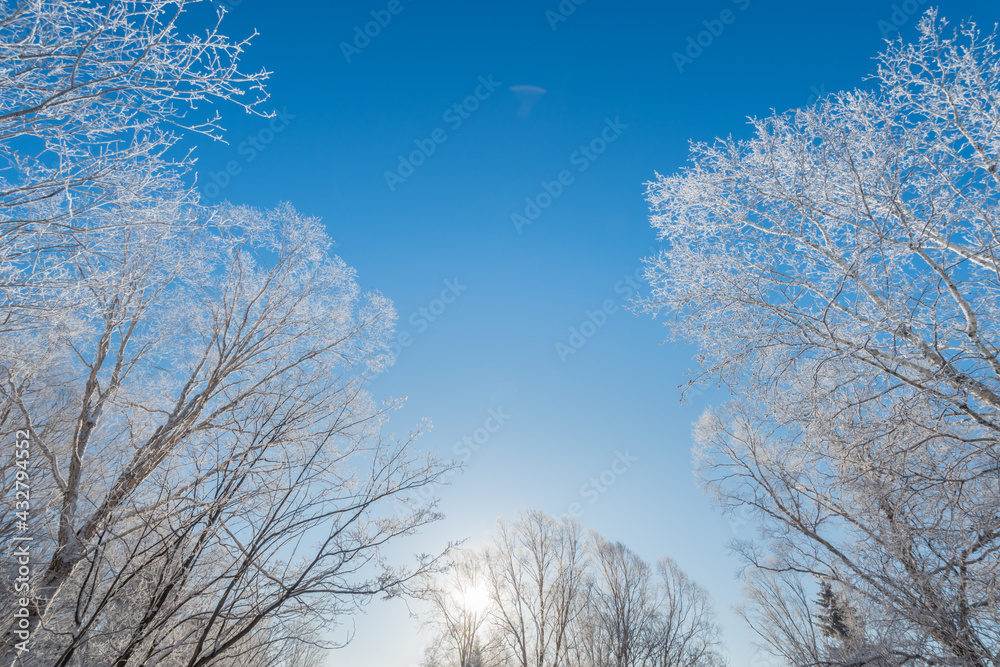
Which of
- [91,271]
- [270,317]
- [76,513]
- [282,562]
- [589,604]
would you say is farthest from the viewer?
[589,604]

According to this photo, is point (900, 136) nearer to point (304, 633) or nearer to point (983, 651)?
point (983, 651)

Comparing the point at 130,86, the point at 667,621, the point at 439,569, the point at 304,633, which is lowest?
the point at 667,621

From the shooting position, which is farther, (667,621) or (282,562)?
(667,621)

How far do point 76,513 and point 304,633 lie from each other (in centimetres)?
297

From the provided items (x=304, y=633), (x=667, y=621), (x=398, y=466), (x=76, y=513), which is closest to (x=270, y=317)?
(x=76, y=513)

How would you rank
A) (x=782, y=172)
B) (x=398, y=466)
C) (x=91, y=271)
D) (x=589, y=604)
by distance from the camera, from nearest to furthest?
(x=398, y=466), (x=91, y=271), (x=782, y=172), (x=589, y=604)

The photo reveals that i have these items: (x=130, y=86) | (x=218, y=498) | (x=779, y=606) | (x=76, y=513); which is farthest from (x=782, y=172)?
(x=779, y=606)

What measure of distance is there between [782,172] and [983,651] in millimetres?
5126

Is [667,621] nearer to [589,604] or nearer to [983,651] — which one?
[589,604]

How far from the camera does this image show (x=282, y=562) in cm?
270

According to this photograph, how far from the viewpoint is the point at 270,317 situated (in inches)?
226

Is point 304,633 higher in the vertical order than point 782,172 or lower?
lower

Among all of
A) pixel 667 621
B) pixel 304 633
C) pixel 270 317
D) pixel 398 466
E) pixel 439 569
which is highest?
pixel 270 317

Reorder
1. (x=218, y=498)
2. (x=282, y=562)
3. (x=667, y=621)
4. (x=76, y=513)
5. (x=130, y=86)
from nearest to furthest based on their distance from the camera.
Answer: (x=130, y=86), (x=218, y=498), (x=282, y=562), (x=76, y=513), (x=667, y=621)
